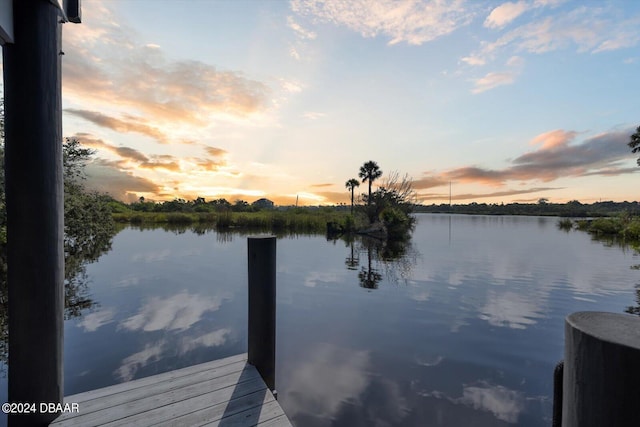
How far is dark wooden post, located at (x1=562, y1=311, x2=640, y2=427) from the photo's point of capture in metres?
0.70

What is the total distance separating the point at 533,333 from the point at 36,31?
807 cm

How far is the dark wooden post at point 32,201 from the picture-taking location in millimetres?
1979

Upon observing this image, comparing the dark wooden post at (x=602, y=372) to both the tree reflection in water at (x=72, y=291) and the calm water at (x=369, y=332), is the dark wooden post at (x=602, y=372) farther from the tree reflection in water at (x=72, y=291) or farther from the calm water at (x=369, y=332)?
the tree reflection in water at (x=72, y=291)

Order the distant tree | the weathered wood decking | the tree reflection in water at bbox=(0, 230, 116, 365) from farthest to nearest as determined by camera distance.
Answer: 1. the distant tree
2. the tree reflection in water at bbox=(0, 230, 116, 365)
3. the weathered wood decking

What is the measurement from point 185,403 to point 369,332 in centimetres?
385

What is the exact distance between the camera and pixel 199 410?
2.35m

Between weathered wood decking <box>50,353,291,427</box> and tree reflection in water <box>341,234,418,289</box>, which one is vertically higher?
weathered wood decking <box>50,353,291,427</box>

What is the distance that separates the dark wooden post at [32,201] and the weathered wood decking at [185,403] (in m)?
0.34

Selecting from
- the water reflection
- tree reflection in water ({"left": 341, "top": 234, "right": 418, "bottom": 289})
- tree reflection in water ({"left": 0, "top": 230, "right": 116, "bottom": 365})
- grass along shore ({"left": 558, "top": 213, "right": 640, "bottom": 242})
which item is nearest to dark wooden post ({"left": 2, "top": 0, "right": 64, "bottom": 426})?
tree reflection in water ({"left": 0, "top": 230, "right": 116, "bottom": 365})

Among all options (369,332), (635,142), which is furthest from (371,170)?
(369,332)

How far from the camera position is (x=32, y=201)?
200 centimetres

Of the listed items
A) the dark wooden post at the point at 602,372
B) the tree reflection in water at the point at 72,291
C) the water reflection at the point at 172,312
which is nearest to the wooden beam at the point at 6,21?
the dark wooden post at the point at 602,372

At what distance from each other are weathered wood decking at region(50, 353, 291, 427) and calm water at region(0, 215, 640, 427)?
1.11m

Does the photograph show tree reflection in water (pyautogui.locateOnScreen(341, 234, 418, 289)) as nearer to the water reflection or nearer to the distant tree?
the water reflection
